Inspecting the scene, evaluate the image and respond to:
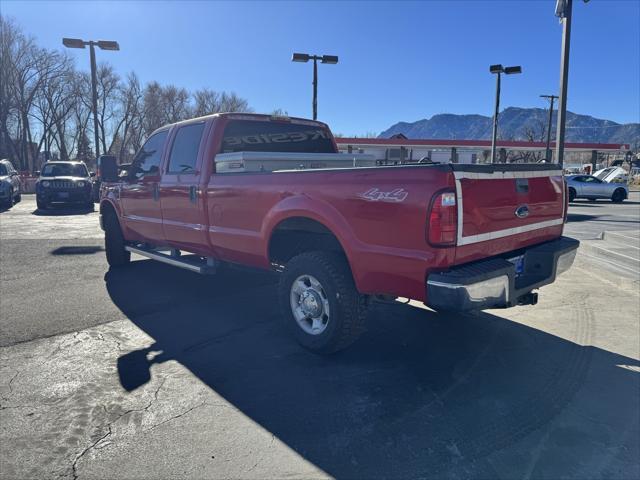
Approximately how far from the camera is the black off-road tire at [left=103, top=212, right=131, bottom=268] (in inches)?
295

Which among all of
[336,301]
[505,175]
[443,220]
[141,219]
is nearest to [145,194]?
[141,219]

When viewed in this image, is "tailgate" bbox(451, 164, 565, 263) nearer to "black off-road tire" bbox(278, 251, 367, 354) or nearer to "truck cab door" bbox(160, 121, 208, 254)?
"black off-road tire" bbox(278, 251, 367, 354)

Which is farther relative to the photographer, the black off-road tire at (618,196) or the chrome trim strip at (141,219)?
the black off-road tire at (618,196)

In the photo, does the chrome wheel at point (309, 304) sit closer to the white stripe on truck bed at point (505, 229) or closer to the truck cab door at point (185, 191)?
the white stripe on truck bed at point (505, 229)

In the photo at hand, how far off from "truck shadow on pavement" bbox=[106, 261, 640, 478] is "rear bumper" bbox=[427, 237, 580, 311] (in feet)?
2.08

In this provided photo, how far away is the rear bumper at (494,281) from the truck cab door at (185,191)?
2920mm

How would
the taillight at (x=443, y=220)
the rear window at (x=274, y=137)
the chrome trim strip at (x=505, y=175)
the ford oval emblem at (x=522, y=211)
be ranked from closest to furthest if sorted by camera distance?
the taillight at (x=443, y=220) → the chrome trim strip at (x=505, y=175) → the ford oval emblem at (x=522, y=211) → the rear window at (x=274, y=137)

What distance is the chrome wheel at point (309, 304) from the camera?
13.3 feet

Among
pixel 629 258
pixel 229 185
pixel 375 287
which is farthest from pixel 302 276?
pixel 629 258

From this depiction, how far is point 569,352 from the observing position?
13.7 feet

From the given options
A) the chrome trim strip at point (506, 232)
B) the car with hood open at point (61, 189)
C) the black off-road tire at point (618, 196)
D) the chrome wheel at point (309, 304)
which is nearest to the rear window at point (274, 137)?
the chrome wheel at point (309, 304)

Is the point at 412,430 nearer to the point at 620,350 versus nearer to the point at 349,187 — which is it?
the point at 349,187

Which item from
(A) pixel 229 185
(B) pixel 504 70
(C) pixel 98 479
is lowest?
(C) pixel 98 479

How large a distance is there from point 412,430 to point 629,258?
7.46 metres
